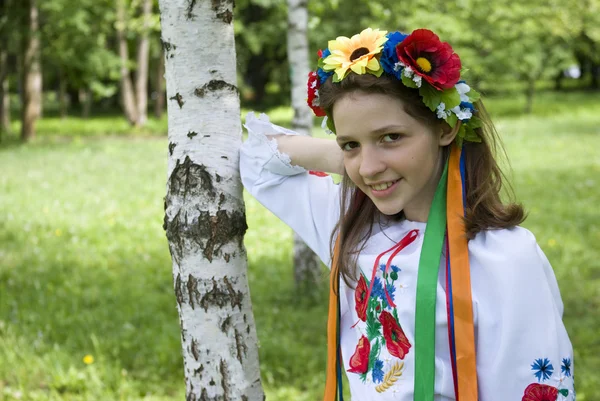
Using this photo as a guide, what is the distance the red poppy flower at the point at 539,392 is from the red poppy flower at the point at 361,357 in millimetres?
461

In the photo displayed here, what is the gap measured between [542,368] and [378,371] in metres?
0.45

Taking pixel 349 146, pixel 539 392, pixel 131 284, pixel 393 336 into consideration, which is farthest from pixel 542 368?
pixel 131 284

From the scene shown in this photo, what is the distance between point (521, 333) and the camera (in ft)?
5.72

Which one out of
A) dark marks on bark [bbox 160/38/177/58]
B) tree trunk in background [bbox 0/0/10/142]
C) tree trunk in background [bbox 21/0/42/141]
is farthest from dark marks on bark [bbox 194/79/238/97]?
tree trunk in background [bbox 0/0/10/142]

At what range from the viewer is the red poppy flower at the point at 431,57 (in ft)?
6.00

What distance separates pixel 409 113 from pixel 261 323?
3.42 metres

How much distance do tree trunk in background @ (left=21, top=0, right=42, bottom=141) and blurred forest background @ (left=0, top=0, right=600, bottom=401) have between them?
3cm

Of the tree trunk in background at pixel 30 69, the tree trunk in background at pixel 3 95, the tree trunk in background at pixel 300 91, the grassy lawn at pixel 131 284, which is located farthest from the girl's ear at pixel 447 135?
the tree trunk in background at pixel 3 95

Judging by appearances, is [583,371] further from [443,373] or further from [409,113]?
[409,113]

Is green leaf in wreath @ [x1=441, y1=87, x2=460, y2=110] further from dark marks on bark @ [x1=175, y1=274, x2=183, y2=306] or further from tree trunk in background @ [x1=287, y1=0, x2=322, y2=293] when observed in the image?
tree trunk in background @ [x1=287, y1=0, x2=322, y2=293]

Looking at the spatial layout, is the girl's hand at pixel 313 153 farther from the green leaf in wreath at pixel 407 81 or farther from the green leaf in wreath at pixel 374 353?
the green leaf in wreath at pixel 374 353

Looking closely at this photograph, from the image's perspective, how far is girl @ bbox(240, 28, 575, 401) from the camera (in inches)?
69.6

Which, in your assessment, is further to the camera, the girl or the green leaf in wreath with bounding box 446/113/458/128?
the green leaf in wreath with bounding box 446/113/458/128

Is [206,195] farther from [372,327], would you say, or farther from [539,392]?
[539,392]
